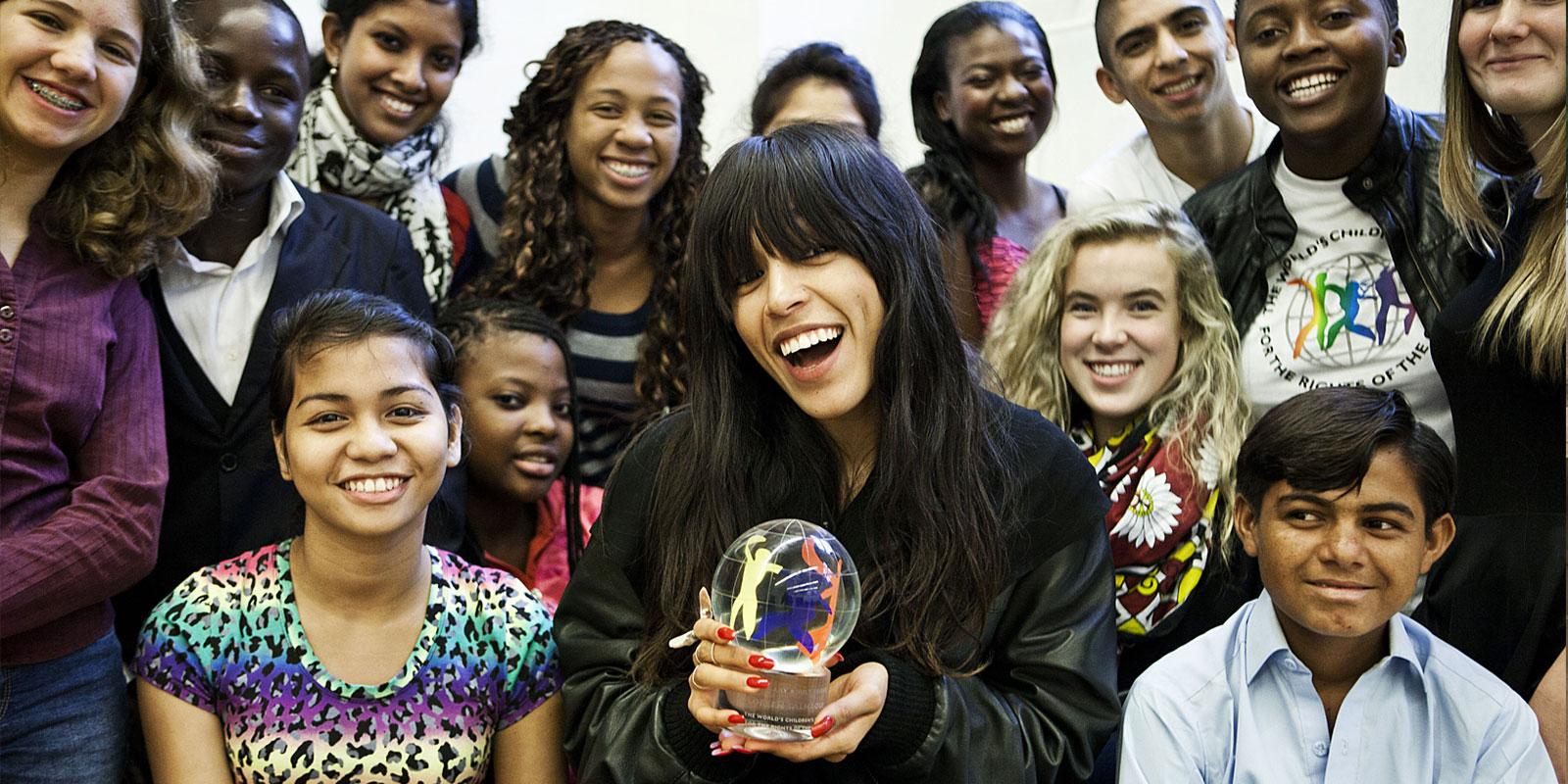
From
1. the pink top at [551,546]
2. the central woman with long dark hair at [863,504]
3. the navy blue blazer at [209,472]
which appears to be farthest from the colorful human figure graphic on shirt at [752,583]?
the pink top at [551,546]

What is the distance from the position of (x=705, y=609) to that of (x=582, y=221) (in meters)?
1.79

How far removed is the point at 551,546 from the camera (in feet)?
10.8

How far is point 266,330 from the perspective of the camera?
2.88 m

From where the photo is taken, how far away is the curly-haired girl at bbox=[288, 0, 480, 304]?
3.48m

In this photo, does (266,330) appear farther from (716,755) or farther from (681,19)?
(681,19)

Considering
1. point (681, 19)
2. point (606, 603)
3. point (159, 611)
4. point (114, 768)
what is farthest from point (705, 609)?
point (681, 19)

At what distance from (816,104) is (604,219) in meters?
0.67

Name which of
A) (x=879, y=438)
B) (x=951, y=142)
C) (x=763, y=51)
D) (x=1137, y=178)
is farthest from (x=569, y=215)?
(x=763, y=51)

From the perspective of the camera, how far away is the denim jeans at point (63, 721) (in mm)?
2465

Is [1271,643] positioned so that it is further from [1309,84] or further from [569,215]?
[569,215]

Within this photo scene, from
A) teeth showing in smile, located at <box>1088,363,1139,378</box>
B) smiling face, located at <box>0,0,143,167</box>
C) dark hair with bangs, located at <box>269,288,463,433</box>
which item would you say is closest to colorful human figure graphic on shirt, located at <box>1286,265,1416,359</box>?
teeth showing in smile, located at <box>1088,363,1139,378</box>

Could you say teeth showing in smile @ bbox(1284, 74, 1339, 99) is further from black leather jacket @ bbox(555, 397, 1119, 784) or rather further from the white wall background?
the white wall background

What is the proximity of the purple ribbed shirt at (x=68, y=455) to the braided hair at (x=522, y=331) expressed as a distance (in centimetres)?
75

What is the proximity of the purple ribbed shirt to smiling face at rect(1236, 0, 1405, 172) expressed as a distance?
219 centimetres
